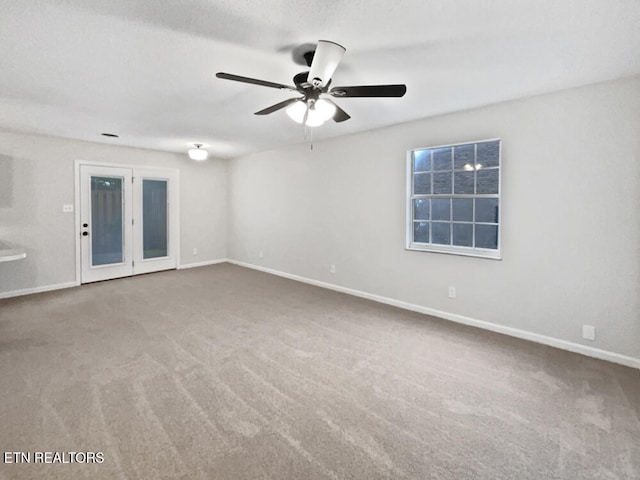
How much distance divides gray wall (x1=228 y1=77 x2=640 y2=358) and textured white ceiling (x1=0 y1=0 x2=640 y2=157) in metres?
0.31

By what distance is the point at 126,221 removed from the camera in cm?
587

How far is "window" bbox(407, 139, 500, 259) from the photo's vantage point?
11.6ft

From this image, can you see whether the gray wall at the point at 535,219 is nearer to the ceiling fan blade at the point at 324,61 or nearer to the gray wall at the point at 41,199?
the ceiling fan blade at the point at 324,61

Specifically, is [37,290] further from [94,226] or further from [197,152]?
[197,152]

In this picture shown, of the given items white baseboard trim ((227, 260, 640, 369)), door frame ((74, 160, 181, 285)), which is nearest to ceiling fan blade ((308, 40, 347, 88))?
white baseboard trim ((227, 260, 640, 369))

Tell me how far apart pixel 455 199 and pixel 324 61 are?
2503mm

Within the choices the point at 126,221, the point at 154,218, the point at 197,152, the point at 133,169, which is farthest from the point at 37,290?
the point at 197,152

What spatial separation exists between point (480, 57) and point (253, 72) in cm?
181

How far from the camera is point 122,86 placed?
2.92m

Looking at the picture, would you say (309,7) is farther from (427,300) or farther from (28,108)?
(28,108)

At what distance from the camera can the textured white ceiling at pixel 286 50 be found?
71.4 inches

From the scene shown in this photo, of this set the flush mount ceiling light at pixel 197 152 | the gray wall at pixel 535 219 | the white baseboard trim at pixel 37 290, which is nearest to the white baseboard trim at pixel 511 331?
the gray wall at pixel 535 219

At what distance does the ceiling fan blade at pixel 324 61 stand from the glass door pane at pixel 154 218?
5195mm

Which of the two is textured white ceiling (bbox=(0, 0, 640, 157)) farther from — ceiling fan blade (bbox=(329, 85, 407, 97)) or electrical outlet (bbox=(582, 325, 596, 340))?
electrical outlet (bbox=(582, 325, 596, 340))
